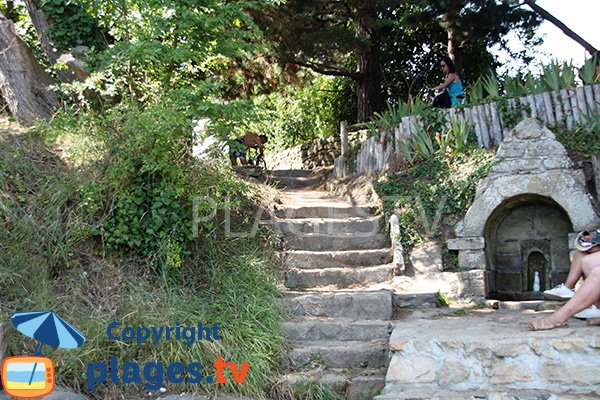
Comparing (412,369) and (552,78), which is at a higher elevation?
(552,78)

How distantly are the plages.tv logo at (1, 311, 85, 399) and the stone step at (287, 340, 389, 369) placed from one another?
6.21 ft

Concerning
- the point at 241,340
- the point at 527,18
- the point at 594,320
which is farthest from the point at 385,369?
the point at 527,18

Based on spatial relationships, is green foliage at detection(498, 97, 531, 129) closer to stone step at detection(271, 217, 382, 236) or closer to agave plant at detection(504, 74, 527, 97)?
agave plant at detection(504, 74, 527, 97)

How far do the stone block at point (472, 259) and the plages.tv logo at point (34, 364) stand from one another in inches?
168

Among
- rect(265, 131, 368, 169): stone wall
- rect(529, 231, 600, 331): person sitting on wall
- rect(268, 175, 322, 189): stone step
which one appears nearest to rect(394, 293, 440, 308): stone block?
rect(529, 231, 600, 331): person sitting on wall

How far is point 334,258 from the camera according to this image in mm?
7117

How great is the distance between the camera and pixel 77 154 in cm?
652

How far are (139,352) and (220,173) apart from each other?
92.2 inches

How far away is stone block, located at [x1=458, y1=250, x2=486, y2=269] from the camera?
269 inches

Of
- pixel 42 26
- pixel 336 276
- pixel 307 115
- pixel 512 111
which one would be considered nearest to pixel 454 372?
pixel 336 276

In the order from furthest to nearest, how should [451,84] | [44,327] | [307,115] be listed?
1. [307,115]
2. [451,84]
3. [44,327]

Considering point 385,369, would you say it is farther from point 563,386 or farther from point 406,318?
point 563,386

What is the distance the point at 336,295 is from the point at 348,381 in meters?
1.22

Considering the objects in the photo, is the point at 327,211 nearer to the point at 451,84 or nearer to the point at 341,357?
Answer: the point at 451,84
